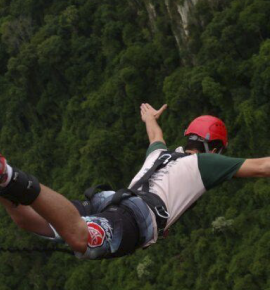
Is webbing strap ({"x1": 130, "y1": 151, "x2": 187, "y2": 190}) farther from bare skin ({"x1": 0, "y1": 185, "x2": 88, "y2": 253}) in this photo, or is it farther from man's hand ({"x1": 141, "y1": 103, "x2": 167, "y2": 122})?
man's hand ({"x1": 141, "y1": 103, "x2": 167, "y2": 122})

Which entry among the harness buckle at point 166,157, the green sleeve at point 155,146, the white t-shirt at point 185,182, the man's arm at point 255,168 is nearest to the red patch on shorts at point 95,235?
the white t-shirt at point 185,182

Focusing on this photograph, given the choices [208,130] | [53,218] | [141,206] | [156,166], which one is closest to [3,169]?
[53,218]

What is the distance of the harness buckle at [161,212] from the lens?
17.5 ft

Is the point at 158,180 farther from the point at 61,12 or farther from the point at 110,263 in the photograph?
the point at 61,12

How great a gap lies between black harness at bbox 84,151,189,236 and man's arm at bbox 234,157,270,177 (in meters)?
0.59

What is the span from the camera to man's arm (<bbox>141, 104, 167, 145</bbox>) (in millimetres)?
6367

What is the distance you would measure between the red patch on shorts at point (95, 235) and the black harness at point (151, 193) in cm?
30

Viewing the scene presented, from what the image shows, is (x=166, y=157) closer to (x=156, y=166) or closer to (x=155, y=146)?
(x=156, y=166)

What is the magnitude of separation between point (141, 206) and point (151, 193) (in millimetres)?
169

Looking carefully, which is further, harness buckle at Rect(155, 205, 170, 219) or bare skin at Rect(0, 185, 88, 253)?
harness buckle at Rect(155, 205, 170, 219)

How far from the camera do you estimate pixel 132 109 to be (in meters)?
39.7

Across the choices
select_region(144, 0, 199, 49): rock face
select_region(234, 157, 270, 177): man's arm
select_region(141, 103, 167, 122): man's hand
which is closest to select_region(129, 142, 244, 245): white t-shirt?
select_region(234, 157, 270, 177): man's arm

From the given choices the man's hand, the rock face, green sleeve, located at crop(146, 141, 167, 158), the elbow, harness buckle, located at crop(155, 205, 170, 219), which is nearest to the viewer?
the elbow

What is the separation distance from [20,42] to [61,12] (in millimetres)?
4434
